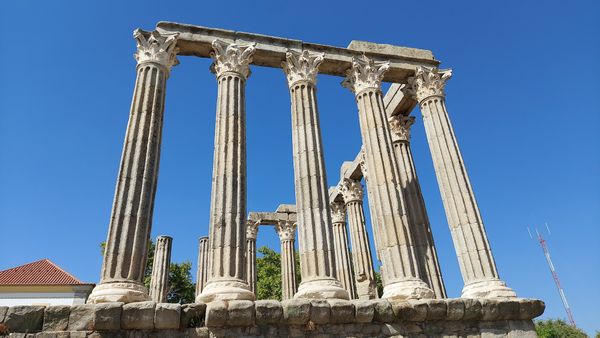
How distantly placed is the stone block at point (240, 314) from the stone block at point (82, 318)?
2.76 metres

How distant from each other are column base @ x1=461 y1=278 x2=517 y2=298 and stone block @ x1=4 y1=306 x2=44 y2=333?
36.3 ft

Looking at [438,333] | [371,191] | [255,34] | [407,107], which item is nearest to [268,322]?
[438,333]

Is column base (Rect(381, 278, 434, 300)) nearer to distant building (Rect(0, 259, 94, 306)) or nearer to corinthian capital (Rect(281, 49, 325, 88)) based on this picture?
corinthian capital (Rect(281, 49, 325, 88))

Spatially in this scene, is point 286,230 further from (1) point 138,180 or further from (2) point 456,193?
(1) point 138,180

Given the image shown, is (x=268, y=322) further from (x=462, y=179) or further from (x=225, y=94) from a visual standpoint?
(x=462, y=179)

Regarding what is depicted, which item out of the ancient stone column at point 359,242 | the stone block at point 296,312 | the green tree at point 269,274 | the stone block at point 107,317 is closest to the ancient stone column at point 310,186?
the stone block at point 296,312

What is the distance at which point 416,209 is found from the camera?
15633mm

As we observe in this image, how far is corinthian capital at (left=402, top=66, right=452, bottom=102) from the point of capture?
1600 centimetres

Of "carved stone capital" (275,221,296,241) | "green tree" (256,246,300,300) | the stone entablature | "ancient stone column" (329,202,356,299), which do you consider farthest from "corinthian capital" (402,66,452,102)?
"green tree" (256,246,300,300)

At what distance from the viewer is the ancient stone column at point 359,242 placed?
20.3m

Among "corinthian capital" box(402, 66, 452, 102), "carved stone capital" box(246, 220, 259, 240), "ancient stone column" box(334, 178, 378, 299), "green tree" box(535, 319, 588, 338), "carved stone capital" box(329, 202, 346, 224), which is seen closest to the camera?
"corinthian capital" box(402, 66, 452, 102)

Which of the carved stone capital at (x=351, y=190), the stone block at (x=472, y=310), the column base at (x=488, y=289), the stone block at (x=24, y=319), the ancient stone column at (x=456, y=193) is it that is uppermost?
the carved stone capital at (x=351, y=190)

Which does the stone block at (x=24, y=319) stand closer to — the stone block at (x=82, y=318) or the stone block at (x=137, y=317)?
the stone block at (x=82, y=318)

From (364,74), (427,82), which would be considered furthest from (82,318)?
(427,82)
